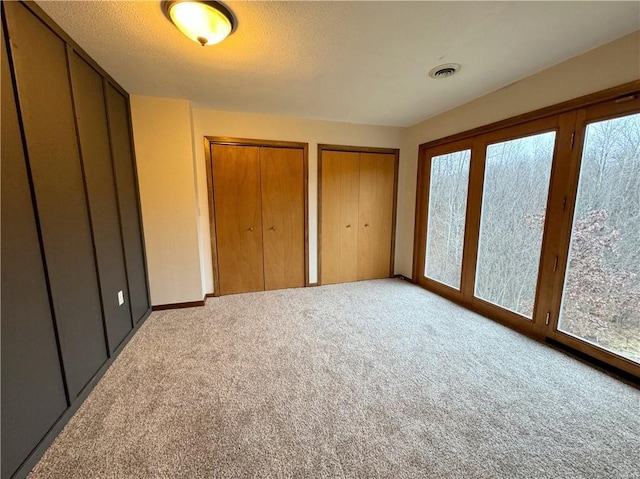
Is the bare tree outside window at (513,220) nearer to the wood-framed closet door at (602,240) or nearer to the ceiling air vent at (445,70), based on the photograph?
the wood-framed closet door at (602,240)

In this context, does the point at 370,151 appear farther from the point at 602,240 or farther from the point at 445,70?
the point at 602,240

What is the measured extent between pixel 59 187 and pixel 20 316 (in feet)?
2.48

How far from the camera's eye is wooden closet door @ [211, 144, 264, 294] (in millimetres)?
3131

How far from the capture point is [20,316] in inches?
45.7

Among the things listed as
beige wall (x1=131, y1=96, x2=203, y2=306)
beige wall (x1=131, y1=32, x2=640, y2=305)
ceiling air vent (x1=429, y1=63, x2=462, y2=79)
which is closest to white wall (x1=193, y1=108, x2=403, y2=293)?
beige wall (x1=131, y1=32, x2=640, y2=305)

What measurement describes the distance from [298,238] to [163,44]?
2.39m

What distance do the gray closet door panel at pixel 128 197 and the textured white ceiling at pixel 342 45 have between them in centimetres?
26

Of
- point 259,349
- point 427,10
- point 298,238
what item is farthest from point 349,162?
point 259,349

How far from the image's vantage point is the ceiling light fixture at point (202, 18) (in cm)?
134

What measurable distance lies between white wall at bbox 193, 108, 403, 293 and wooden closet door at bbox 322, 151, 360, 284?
0.15 meters

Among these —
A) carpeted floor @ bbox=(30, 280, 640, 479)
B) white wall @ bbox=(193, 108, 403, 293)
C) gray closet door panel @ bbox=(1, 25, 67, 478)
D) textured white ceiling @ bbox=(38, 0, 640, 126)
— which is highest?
textured white ceiling @ bbox=(38, 0, 640, 126)

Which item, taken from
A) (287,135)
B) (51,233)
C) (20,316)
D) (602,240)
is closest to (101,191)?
(51,233)

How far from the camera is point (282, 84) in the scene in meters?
2.32

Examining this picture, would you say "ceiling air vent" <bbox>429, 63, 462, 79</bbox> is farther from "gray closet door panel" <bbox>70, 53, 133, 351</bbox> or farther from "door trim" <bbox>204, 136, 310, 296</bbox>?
"gray closet door panel" <bbox>70, 53, 133, 351</bbox>
